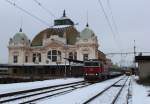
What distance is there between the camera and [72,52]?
117 metres

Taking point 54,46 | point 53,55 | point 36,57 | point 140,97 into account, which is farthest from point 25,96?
point 36,57

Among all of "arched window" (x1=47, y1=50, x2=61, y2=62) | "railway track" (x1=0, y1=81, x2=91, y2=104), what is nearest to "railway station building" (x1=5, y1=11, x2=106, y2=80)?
"arched window" (x1=47, y1=50, x2=61, y2=62)

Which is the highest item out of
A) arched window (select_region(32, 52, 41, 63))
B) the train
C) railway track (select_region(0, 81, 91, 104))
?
arched window (select_region(32, 52, 41, 63))

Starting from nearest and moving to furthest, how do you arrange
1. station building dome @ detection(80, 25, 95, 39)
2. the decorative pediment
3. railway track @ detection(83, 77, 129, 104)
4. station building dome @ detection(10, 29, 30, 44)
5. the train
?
railway track @ detection(83, 77, 129, 104)
the train
station building dome @ detection(80, 25, 95, 39)
the decorative pediment
station building dome @ detection(10, 29, 30, 44)

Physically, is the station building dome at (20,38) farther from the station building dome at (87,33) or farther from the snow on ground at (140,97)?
the snow on ground at (140,97)

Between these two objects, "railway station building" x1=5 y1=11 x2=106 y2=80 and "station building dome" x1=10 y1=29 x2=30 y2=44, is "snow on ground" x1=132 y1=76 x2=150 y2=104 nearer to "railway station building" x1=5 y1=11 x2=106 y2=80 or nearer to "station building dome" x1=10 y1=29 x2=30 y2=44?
"railway station building" x1=5 y1=11 x2=106 y2=80

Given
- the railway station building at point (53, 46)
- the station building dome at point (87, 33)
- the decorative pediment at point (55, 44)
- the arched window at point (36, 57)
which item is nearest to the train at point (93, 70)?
the railway station building at point (53, 46)

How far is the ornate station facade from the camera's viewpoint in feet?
374

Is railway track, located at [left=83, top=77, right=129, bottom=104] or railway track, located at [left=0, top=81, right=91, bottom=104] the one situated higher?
railway track, located at [left=0, top=81, right=91, bottom=104]

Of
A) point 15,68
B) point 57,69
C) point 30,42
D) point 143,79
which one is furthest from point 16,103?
point 30,42

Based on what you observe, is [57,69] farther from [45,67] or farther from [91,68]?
[91,68]

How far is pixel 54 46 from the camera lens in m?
117

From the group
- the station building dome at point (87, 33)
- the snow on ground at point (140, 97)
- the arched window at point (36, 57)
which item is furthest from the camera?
the arched window at point (36, 57)

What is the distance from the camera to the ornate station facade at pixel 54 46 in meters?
114
